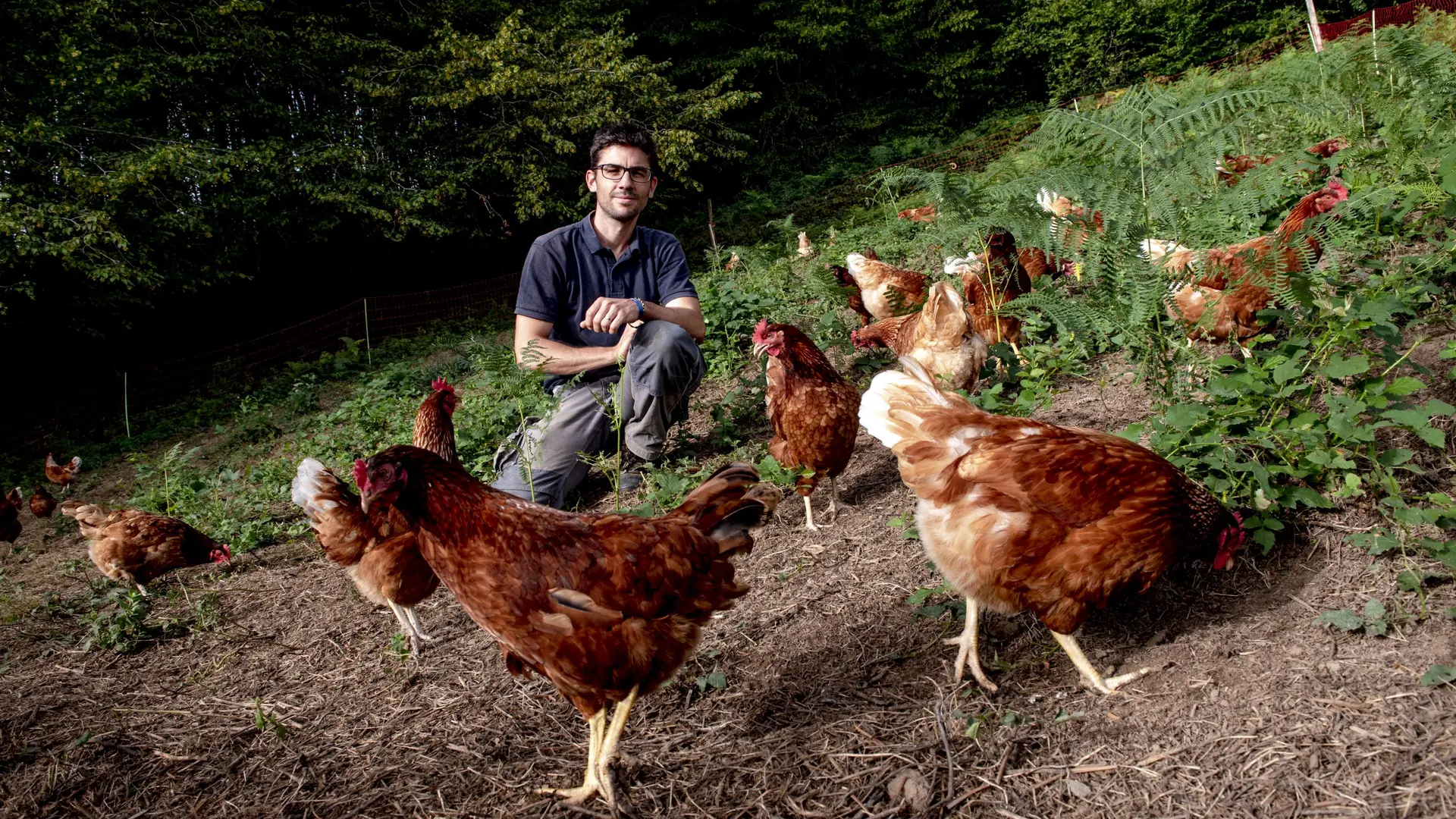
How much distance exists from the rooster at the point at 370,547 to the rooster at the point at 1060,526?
7.12 feet

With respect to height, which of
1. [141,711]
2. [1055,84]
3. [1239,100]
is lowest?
[141,711]

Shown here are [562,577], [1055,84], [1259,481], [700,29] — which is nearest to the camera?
[562,577]

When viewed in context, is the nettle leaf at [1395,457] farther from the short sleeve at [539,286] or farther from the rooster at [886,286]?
the short sleeve at [539,286]

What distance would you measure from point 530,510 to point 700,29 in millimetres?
22418

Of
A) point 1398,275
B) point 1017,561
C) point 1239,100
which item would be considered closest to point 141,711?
point 1017,561

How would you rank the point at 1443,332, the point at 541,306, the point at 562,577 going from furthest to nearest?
the point at 541,306
the point at 1443,332
the point at 562,577

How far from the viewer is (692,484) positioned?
4.40 metres

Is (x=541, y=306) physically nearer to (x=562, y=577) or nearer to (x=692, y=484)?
(x=692, y=484)

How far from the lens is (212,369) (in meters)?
9.91

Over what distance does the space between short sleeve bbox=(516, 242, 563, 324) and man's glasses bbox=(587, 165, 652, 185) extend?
1.75 ft

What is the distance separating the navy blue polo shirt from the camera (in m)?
4.29

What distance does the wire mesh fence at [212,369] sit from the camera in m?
8.66

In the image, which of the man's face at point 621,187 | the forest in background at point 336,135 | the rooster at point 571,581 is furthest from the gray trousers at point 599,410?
the forest in background at point 336,135

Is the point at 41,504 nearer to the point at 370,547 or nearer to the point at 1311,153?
the point at 370,547
